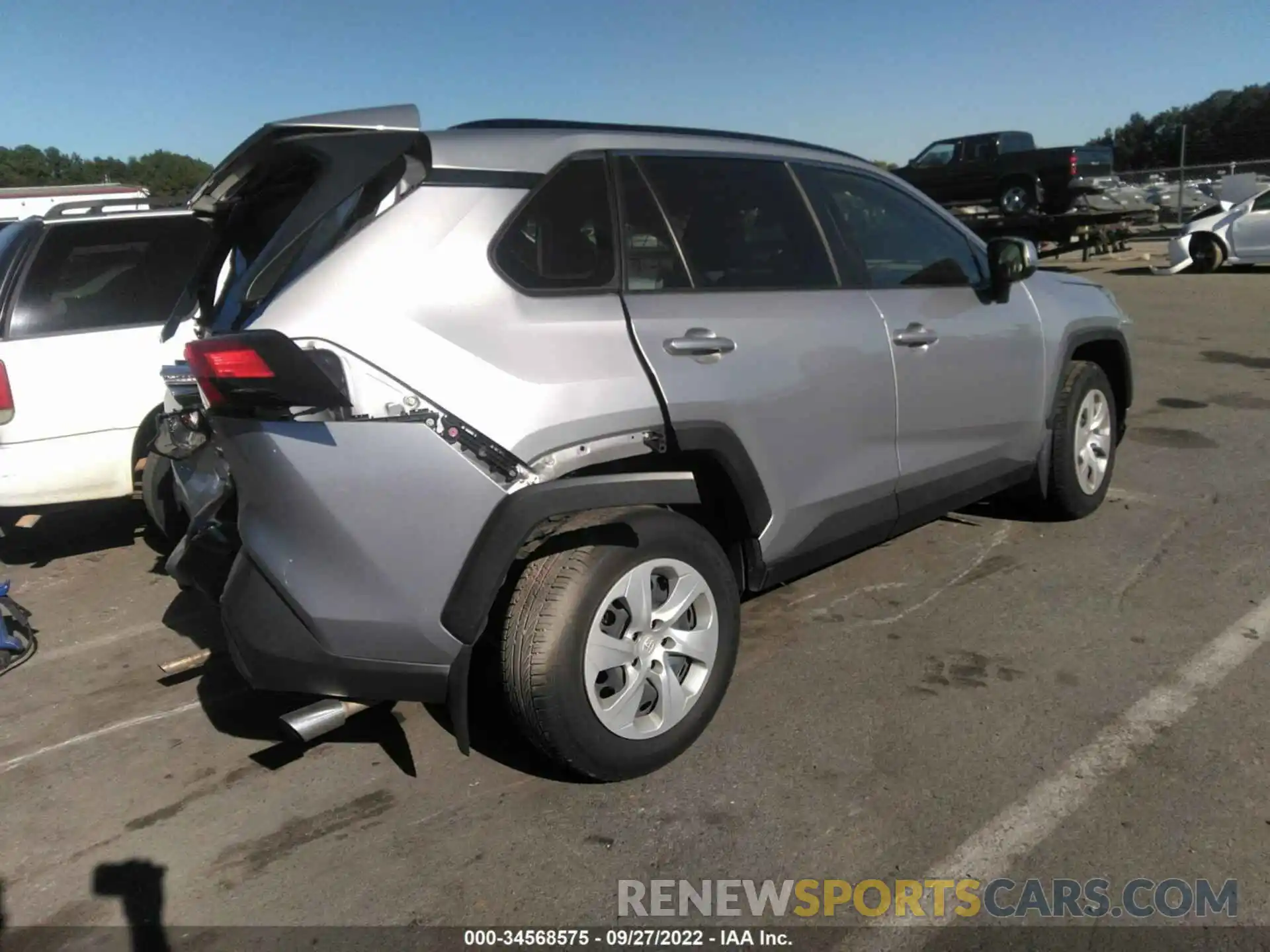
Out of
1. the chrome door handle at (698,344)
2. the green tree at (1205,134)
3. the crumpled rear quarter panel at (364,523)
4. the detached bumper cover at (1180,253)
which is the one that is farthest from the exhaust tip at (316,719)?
the green tree at (1205,134)

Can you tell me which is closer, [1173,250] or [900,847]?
[900,847]

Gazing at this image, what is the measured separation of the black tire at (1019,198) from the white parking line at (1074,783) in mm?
17157

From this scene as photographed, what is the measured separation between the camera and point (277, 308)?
2.67m

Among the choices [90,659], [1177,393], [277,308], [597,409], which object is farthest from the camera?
[1177,393]

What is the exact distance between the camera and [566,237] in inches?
120

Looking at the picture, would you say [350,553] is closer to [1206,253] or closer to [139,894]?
[139,894]

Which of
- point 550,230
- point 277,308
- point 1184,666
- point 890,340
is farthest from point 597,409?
point 1184,666

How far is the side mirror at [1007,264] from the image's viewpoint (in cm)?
435

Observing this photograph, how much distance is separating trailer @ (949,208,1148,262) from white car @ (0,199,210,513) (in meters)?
15.5

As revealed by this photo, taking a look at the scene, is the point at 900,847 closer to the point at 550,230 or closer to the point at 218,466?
the point at 550,230

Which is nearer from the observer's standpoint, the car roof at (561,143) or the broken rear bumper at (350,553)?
the broken rear bumper at (350,553)

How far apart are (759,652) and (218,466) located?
2089mm

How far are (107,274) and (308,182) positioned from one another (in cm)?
281

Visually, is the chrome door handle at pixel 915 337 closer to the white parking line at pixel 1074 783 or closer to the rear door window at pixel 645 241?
the rear door window at pixel 645 241
